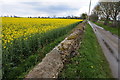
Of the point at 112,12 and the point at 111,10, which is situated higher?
the point at 111,10

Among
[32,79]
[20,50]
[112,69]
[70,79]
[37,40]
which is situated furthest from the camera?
[37,40]

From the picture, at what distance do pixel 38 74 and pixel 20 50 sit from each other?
2010 mm

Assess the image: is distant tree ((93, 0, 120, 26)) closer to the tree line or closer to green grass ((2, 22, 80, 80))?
the tree line

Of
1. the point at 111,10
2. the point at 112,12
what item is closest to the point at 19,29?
the point at 112,12

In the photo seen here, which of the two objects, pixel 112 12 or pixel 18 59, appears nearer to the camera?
pixel 18 59

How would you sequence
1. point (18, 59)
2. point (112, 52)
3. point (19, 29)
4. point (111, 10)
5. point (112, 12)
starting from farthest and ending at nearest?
1. point (111, 10)
2. point (112, 12)
3. point (19, 29)
4. point (112, 52)
5. point (18, 59)

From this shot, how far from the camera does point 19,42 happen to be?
151 inches

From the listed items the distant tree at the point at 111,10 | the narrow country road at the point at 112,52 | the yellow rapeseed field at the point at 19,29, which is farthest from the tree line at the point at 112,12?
the yellow rapeseed field at the point at 19,29

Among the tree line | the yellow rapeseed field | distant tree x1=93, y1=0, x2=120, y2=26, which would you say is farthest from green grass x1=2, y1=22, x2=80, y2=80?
distant tree x1=93, y1=0, x2=120, y2=26

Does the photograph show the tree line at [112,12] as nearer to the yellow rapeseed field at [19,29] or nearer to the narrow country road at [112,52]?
the narrow country road at [112,52]

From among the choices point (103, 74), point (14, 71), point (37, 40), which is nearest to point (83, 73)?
point (103, 74)

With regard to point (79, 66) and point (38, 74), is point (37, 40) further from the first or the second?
point (38, 74)

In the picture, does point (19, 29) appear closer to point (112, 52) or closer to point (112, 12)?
point (112, 52)

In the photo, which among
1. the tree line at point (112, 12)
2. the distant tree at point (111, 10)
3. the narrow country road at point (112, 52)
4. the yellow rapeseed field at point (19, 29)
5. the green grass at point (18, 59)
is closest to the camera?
the green grass at point (18, 59)
